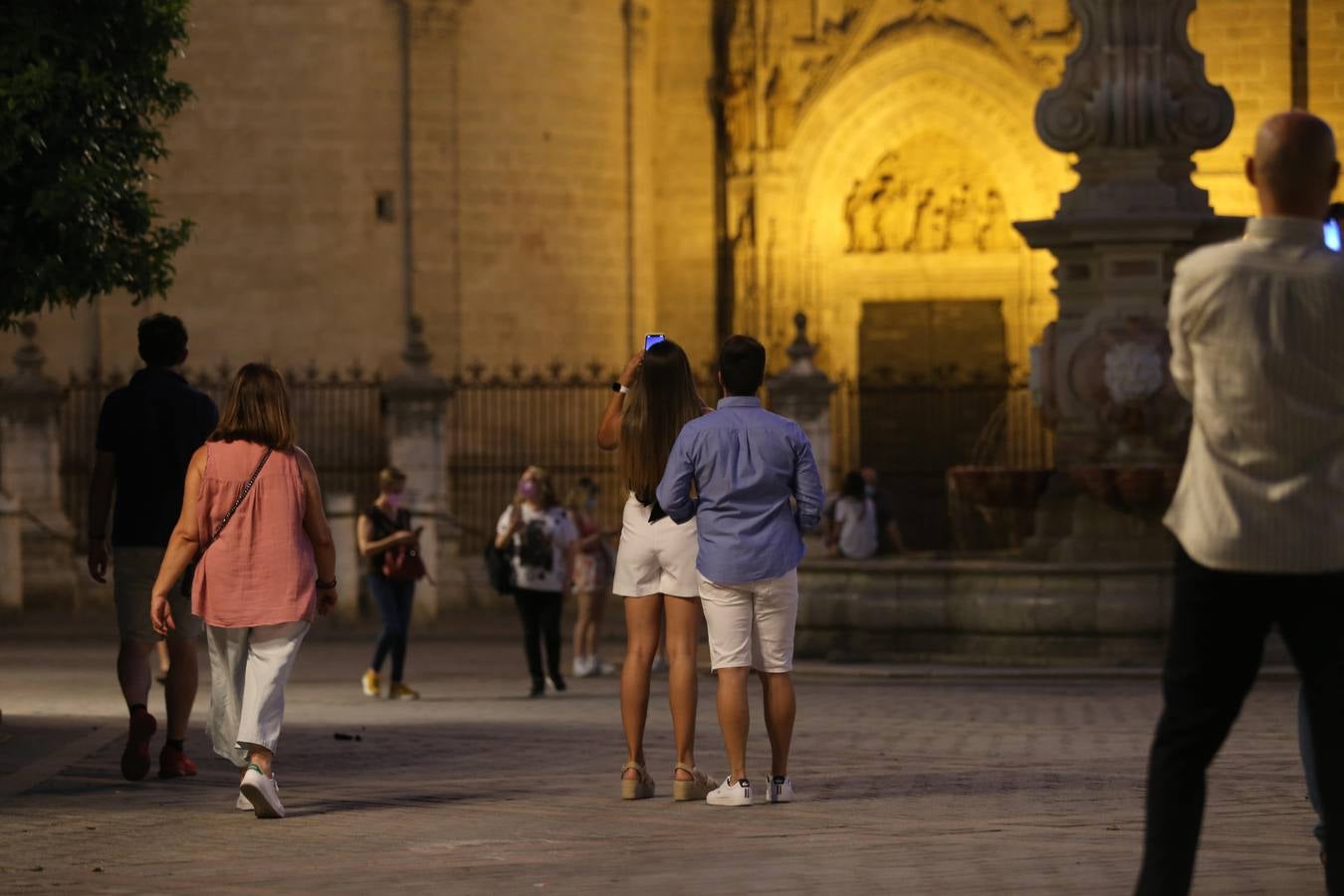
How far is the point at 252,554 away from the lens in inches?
339

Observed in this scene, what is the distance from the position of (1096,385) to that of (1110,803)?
826 centimetres

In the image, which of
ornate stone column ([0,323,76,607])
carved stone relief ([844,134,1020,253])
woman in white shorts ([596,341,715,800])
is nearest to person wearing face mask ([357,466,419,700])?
woman in white shorts ([596,341,715,800])

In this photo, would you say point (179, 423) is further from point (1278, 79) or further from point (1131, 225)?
point (1278, 79)

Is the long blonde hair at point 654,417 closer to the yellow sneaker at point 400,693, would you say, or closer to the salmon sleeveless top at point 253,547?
the salmon sleeveless top at point 253,547

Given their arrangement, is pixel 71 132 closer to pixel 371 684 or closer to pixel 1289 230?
pixel 371 684

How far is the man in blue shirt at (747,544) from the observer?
28.2 ft

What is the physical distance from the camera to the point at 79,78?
1177 centimetres

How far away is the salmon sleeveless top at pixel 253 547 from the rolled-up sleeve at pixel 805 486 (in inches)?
68.4

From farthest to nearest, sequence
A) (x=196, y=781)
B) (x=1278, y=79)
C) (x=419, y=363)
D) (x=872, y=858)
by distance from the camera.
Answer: (x=1278, y=79) → (x=419, y=363) → (x=196, y=781) → (x=872, y=858)

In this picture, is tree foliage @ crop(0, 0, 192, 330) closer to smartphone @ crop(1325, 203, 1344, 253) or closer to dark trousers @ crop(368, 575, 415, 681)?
dark trousers @ crop(368, 575, 415, 681)

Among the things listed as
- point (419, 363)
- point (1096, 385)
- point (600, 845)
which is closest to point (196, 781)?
point (600, 845)

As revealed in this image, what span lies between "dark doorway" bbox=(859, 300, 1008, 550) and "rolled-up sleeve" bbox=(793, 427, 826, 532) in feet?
65.5

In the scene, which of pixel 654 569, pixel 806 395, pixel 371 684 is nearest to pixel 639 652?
pixel 654 569

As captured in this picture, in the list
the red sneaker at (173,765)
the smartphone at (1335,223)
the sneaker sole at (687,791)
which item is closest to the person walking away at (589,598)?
the red sneaker at (173,765)
